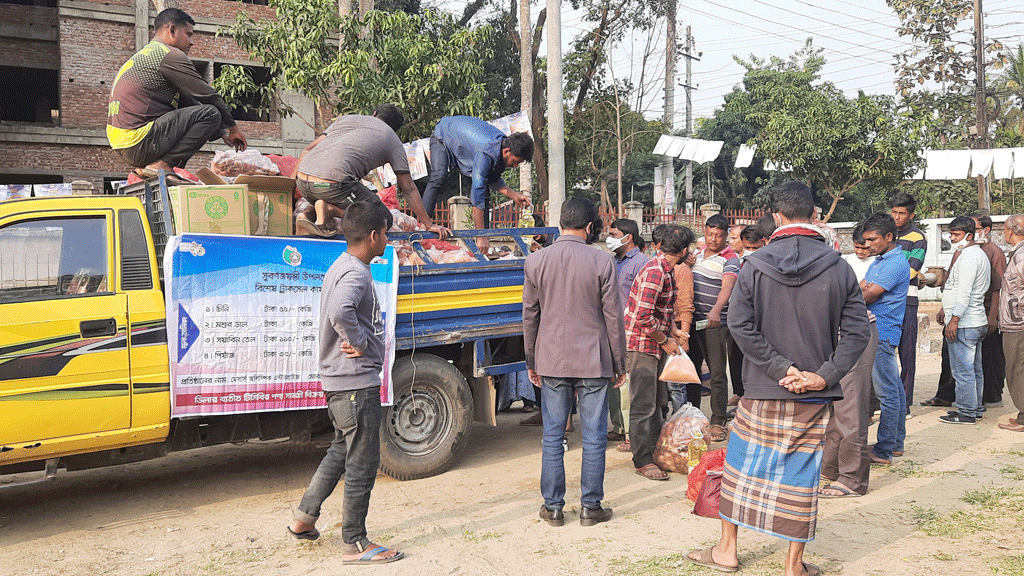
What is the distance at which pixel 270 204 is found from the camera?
5.11 meters

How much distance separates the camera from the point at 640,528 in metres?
4.50

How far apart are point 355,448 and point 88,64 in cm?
1690

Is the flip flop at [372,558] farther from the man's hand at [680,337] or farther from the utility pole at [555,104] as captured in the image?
the utility pole at [555,104]

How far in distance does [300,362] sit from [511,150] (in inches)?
110

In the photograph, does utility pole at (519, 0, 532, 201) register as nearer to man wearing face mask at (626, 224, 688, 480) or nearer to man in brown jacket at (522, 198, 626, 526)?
man wearing face mask at (626, 224, 688, 480)

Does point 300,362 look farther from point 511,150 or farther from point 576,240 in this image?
point 511,150

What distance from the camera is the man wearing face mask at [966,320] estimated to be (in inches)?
283

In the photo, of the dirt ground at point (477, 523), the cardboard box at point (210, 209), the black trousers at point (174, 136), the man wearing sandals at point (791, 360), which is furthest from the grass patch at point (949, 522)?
the black trousers at point (174, 136)

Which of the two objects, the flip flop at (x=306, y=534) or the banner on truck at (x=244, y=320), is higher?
the banner on truck at (x=244, y=320)

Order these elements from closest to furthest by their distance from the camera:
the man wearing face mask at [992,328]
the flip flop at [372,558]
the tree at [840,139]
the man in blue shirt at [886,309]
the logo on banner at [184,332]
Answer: the flip flop at [372,558], the logo on banner at [184,332], the man in blue shirt at [886,309], the man wearing face mask at [992,328], the tree at [840,139]

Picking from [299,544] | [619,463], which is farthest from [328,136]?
[619,463]

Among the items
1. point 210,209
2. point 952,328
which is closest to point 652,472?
point 210,209

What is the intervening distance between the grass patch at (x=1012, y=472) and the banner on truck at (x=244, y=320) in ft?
15.2

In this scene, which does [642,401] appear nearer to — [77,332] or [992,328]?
[77,332]
